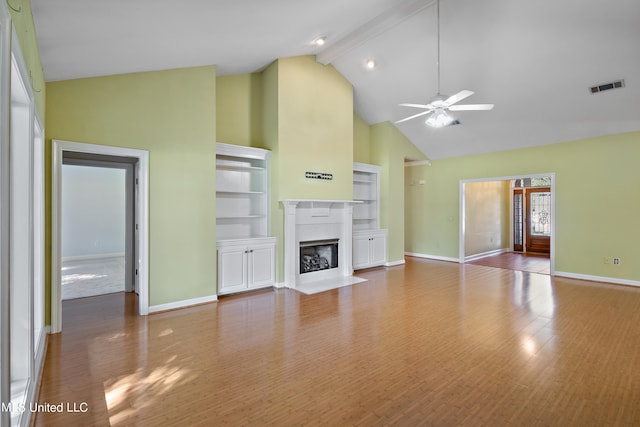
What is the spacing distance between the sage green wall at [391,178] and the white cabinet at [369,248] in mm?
195

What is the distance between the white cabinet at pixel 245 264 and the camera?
198 inches

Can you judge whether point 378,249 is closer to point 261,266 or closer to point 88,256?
point 261,266

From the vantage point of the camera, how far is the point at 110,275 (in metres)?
6.43

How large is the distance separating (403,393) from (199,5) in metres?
3.69

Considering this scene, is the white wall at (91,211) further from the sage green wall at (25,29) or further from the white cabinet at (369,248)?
the sage green wall at (25,29)

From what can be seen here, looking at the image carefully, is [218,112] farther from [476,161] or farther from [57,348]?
[476,161]

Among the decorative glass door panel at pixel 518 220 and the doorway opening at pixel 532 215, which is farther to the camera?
the decorative glass door panel at pixel 518 220

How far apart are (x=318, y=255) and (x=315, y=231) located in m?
0.52

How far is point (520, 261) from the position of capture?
8578 mm

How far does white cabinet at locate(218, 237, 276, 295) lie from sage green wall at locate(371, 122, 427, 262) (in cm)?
335

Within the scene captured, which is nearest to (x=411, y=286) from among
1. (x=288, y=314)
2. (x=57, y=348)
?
(x=288, y=314)

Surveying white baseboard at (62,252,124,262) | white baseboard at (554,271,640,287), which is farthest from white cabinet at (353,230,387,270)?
white baseboard at (62,252,124,262)

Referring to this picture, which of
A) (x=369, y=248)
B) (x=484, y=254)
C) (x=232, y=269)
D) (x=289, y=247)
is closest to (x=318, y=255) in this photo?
(x=289, y=247)

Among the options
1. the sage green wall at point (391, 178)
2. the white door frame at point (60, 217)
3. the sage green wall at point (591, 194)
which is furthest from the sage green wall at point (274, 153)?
the sage green wall at point (591, 194)
